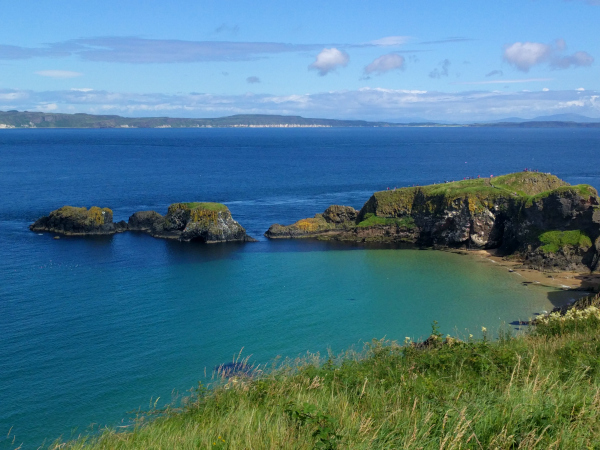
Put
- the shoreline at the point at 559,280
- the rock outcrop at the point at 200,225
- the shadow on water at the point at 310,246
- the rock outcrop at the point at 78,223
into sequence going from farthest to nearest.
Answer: the rock outcrop at the point at 78,223 → the rock outcrop at the point at 200,225 → the shadow on water at the point at 310,246 → the shoreline at the point at 559,280

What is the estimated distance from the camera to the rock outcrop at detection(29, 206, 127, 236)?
61375 millimetres

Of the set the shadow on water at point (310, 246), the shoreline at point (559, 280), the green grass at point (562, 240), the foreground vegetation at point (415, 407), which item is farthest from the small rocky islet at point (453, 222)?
the foreground vegetation at point (415, 407)

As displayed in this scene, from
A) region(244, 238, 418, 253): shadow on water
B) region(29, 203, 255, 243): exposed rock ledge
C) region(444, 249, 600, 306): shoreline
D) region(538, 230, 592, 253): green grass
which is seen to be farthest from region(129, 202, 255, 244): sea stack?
region(538, 230, 592, 253): green grass

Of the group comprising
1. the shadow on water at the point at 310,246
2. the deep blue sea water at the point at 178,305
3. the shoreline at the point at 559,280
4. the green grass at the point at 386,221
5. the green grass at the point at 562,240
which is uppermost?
the green grass at the point at 562,240

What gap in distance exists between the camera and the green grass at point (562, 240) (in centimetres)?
4497

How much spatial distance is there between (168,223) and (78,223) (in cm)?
1028

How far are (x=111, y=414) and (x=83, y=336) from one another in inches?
397

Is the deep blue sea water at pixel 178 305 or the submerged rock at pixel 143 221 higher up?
the submerged rock at pixel 143 221

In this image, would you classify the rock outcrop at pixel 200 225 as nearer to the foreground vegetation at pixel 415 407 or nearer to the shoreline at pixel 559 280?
the shoreline at pixel 559 280

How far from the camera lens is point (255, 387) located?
1205 cm

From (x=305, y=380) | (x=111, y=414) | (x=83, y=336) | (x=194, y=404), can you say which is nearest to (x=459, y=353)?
(x=305, y=380)

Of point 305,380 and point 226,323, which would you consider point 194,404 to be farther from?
point 226,323

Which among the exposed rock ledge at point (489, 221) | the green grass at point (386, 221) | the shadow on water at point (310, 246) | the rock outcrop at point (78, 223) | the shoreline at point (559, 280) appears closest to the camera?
the shoreline at point (559, 280)

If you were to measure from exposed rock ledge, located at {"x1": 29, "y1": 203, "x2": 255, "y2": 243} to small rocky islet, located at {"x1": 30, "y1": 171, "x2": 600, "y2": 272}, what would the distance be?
11cm
